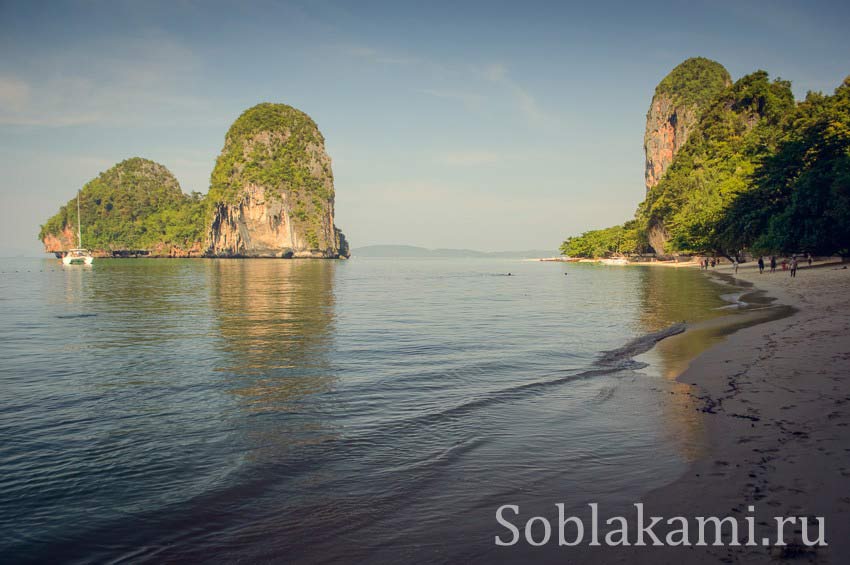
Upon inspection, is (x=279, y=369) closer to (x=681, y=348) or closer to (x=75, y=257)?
(x=681, y=348)

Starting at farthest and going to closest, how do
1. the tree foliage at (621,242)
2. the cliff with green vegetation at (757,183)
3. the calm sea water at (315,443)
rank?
the tree foliage at (621,242), the cliff with green vegetation at (757,183), the calm sea water at (315,443)

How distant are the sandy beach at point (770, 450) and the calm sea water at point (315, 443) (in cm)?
49

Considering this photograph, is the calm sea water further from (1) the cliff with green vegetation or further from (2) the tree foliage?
(2) the tree foliage

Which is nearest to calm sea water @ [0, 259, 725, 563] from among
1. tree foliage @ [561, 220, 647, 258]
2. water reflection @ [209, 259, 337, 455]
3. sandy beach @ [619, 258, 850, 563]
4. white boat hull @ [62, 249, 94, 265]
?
water reflection @ [209, 259, 337, 455]

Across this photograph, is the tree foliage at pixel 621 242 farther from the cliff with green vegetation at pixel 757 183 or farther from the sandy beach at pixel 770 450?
the sandy beach at pixel 770 450

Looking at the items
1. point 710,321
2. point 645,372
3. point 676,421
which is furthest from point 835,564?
point 710,321

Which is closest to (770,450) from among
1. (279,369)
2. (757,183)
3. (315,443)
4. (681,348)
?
(315,443)

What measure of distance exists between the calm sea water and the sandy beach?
49 cm

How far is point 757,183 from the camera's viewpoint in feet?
193

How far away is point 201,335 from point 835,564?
21469 mm

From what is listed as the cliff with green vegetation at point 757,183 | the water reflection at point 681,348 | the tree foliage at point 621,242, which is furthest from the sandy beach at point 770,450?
the tree foliage at point 621,242

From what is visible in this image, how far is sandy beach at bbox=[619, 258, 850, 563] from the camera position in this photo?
4.78 metres

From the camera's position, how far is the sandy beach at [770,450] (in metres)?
4.78

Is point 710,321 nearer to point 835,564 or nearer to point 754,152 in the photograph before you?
point 835,564
